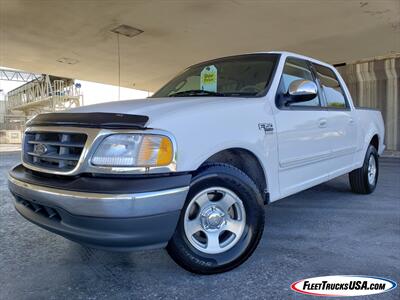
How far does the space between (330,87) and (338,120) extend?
53 cm

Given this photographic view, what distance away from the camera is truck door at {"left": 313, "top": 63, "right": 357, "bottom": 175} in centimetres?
413

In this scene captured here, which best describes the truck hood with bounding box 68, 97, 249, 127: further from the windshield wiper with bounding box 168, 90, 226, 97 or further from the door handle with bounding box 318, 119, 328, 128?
the door handle with bounding box 318, 119, 328, 128

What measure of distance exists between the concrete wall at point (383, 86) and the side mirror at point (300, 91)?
1095cm

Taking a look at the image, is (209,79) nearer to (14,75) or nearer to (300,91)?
(300,91)

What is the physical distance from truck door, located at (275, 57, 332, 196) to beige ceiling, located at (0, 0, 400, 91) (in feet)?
14.8

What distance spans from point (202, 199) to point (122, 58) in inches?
435

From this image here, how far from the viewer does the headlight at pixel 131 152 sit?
2.21 metres

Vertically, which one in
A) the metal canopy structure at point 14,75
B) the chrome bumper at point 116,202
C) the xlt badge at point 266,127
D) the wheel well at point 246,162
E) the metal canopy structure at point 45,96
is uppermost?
the metal canopy structure at point 14,75

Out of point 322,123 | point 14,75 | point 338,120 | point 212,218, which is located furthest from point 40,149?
point 14,75

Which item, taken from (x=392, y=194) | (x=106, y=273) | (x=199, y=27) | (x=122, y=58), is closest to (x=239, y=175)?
(x=106, y=273)

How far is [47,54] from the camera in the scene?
12367mm

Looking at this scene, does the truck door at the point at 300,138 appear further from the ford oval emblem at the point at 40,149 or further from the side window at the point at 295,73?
the ford oval emblem at the point at 40,149

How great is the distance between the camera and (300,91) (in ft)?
10.6

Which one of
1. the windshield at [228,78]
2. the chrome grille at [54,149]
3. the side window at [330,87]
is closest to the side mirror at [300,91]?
the windshield at [228,78]
